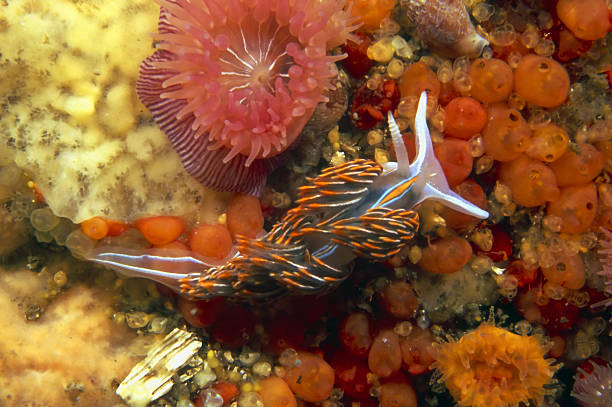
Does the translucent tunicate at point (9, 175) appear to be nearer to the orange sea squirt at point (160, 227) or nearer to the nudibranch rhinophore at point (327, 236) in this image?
the nudibranch rhinophore at point (327, 236)

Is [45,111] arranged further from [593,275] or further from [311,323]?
[593,275]

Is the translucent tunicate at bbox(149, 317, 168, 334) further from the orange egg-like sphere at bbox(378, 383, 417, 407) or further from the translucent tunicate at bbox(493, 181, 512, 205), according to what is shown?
the translucent tunicate at bbox(493, 181, 512, 205)

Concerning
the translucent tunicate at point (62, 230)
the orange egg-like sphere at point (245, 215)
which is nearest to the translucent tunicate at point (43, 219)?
the translucent tunicate at point (62, 230)

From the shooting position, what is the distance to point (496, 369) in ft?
10.6

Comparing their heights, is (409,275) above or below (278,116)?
below

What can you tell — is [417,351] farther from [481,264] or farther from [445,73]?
[445,73]

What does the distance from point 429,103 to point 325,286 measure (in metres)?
1.59

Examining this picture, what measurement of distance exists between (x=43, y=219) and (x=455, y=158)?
3.11 meters

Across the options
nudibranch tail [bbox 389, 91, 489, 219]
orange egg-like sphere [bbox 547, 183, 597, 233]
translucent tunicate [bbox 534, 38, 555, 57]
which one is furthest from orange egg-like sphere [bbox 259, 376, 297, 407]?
translucent tunicate [bbox 534, 38, 555, 57]

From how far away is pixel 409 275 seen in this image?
368 centimetres

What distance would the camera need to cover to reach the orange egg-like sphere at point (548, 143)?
3.20 m

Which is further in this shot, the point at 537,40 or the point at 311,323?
the point at 311,323

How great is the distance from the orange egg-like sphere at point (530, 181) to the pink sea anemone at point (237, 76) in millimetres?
1648

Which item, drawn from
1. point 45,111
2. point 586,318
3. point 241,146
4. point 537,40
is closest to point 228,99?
point 241,146
